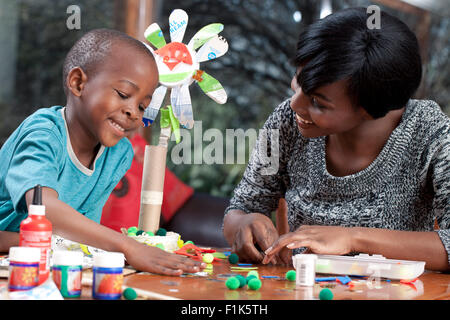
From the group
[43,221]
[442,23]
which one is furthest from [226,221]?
[442,23]

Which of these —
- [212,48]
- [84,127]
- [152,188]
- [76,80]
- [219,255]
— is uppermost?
[212,48]

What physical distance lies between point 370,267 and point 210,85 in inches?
26.9

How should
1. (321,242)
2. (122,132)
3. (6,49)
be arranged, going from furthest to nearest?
(6,49), (122,132), (321,242)

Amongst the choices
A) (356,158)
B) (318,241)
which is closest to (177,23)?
(356,158)

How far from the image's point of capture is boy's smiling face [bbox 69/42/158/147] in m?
1.35

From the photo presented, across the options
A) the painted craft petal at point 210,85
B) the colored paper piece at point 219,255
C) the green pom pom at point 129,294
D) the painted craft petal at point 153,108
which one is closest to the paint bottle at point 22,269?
the green pom pom at point 129,294

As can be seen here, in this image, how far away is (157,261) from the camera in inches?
39.0

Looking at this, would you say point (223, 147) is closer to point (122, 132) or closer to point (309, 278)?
point (122, 132)

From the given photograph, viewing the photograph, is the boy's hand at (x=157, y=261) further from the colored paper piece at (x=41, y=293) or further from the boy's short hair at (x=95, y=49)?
the boy's short hair at (x=95, y=49)

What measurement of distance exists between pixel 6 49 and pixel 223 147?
135 centimetres

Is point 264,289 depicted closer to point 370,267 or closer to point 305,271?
point 305,271

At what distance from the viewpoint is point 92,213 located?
156 cm

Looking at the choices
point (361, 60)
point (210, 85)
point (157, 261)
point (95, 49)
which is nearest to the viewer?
point (157, 261)

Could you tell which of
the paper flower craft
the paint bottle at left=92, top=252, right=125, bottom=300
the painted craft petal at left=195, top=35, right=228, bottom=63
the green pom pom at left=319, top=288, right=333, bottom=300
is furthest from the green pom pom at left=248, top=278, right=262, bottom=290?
the painted craft petal at left=195, top=35, right=228, bottom=63
